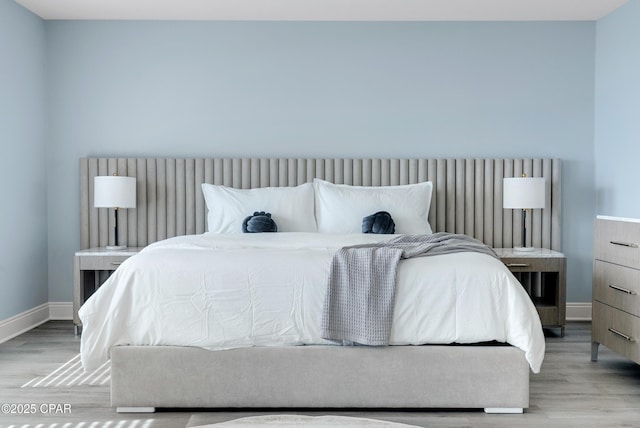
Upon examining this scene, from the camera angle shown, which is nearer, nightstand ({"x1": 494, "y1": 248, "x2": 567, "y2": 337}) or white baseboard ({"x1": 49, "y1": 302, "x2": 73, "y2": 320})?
nightstand ({"x1": 494, "y1": 248, "x2": 567, "y2": 337})

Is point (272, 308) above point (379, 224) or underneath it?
underneath

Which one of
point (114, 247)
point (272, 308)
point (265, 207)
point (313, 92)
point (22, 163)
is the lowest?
point (272, 308)

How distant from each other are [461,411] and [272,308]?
104cm

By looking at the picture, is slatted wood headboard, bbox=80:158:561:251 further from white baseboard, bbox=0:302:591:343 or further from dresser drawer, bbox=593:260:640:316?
dresser drawer, bbox=593:260:640:316

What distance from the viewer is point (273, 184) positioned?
5309mm

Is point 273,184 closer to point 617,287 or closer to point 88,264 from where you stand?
point 88,264


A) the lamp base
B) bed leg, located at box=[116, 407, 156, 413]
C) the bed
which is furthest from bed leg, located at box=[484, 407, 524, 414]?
the lamp base

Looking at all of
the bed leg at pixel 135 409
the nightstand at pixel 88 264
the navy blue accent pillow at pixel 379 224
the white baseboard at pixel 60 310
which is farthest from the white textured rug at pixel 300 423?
the white baseboard at pixel 60 310

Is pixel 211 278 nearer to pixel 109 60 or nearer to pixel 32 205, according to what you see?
pixel 32 205

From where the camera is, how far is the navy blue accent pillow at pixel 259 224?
4586mm

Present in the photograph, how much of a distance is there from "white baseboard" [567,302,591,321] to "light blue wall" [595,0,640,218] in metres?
0.80

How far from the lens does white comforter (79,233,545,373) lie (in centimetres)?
303

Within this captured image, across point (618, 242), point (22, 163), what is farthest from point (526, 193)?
point (22, 163)

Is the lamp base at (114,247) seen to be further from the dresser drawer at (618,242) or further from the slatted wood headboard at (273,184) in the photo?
the dresser drawer at (618,242)
